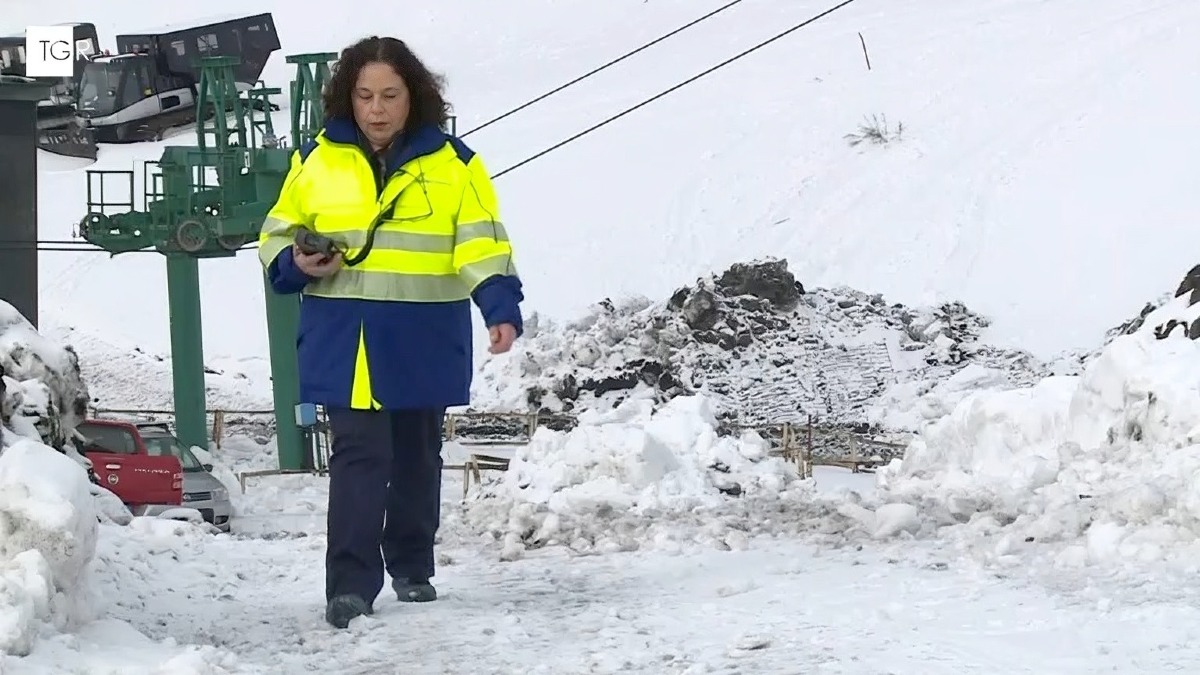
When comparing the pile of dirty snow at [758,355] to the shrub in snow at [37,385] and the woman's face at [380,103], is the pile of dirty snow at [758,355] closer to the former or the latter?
the shrub in snow at [37,385]

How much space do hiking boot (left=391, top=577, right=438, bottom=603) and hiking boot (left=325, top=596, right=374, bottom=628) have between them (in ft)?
1.03

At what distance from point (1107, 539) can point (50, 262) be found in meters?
29.0

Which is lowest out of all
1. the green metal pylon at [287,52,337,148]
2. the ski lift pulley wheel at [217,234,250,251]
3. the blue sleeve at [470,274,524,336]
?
the blue sleeve at [470,274,524,336]

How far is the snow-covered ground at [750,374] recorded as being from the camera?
4.79 metres

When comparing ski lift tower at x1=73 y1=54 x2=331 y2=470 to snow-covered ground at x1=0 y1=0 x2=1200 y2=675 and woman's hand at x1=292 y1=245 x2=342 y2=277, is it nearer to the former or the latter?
snow-covered ground at x1=0 y1=0 x2=1200 y2=675

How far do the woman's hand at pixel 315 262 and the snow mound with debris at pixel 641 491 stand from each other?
6.16 feet

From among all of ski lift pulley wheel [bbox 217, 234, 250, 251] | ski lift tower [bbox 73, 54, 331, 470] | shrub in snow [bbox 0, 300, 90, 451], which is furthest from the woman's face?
ski lift pulley wheel [bbox 217, 234, 250, 251]

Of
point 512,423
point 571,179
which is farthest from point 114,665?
point 571,179

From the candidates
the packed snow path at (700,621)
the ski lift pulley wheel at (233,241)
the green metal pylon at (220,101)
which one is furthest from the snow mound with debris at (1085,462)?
the green metal pylon at (220,101)

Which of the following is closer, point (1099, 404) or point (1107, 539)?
point (1107, 539)

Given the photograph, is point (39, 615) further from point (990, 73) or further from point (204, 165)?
point (990, 73)

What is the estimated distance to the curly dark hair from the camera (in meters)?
5.47

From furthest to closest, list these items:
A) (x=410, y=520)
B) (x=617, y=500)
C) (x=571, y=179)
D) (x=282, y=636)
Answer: (x=571, y=179) → (x=617, y=500) → (x=410, y=520) → (x=282, y=636)

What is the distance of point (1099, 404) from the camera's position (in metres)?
8.19
